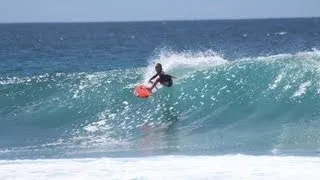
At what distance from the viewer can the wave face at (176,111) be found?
12.3 meters

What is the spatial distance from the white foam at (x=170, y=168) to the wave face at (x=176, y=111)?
1.00 metres

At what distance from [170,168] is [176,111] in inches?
254

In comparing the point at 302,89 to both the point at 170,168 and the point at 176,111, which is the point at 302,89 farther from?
the point at 170,168

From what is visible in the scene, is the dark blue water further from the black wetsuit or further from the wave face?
the black wetsuit

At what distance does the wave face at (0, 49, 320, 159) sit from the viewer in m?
12.3

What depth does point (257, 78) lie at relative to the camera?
1738cm

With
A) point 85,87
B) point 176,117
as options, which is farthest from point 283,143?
point 85,87

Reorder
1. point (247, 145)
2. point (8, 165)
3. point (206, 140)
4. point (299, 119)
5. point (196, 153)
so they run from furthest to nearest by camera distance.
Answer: point (299, 119)
point (206, 140)
point (247, 145)
point (196, 153)
point (8, 165)

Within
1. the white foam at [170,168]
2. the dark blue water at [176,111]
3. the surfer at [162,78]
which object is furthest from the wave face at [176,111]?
the white foam at [170,168]

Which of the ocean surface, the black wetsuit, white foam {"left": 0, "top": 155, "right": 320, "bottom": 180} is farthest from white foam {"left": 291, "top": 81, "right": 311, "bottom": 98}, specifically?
white foam {"left": 0, "top": 155, "right": 320, "bottom": 180}

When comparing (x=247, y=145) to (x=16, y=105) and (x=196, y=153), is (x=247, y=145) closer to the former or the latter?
(x=196, y=153)

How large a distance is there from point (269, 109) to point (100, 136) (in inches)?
178

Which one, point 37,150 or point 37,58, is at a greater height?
point 37,58

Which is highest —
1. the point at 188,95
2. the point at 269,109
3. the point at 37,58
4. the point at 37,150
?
the point at 37,58
